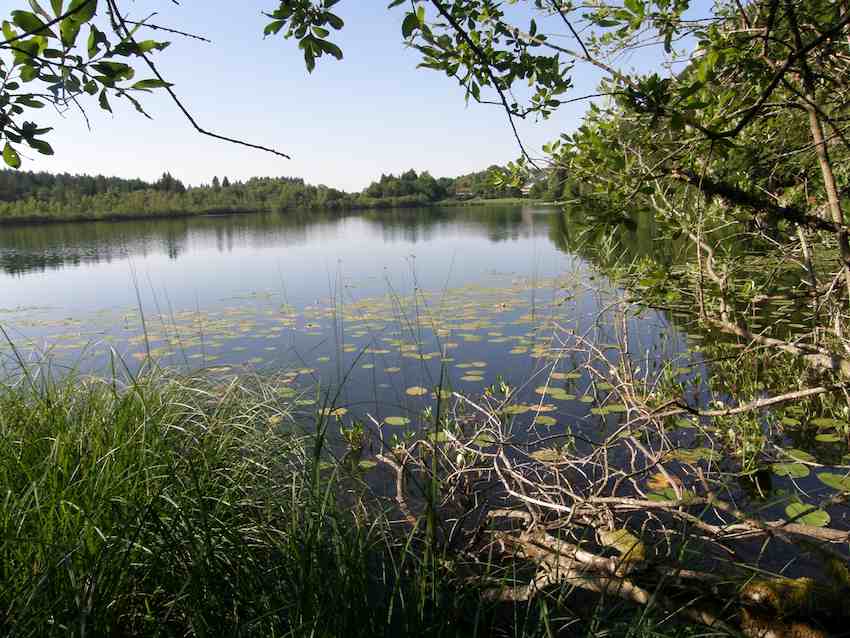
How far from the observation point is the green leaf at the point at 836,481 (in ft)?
8.50

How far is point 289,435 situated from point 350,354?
7.93 ft

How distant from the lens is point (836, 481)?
268 cm

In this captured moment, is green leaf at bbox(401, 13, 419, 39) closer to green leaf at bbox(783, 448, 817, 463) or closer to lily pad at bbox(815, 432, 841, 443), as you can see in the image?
green leaf at bbox(783, 448, 817, 463)

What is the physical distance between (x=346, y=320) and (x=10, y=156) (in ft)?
17.2

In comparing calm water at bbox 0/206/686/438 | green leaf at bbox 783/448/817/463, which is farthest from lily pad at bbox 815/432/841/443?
calm water at bbox 0/206/686/438

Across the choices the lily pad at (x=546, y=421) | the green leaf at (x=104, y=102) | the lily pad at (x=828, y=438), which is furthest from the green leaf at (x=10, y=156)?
the lily pad at (x=828, y=438)

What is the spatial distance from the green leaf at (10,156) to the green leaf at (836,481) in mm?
3455

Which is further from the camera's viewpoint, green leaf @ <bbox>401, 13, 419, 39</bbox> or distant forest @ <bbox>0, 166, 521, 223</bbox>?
distant forest @ <bbox>0, 166, 521, 223</bbox>

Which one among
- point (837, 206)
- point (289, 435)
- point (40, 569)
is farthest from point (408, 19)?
point (289, 435)

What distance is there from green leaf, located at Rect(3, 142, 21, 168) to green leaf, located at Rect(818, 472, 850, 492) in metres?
3.46

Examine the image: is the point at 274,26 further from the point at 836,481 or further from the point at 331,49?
the point at 836,481

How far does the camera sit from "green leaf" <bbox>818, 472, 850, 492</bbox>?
259 cm

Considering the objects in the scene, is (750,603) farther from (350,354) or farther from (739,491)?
(350,354)

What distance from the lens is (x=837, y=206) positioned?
1.33 meters
